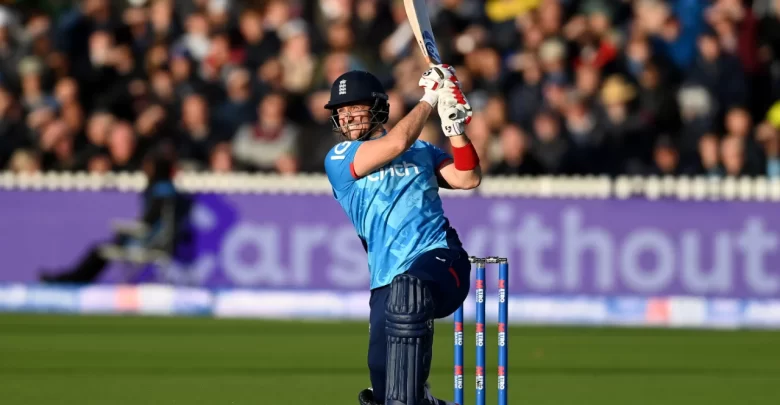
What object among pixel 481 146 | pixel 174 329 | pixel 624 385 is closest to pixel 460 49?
pixel 481 146

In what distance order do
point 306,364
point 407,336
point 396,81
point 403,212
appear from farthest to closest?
point 396,81 → point 306,364 → point 403,212 → point 407,336

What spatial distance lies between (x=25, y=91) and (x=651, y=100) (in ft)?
20.6

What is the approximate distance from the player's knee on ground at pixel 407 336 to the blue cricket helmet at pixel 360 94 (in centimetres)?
83

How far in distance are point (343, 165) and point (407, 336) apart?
82cm

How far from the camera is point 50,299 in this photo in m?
14.4

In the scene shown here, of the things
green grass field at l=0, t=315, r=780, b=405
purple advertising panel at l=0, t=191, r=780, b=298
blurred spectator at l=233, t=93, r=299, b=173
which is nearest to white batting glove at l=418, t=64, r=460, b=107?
green grass field at l=0, t=315, r=780, b=405

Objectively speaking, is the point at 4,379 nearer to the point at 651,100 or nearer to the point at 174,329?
the point at 174,329

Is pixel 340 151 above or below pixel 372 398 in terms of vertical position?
above

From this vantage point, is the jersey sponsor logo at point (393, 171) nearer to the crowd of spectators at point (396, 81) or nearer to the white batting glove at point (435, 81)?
the white batting glove at point (435, 81)

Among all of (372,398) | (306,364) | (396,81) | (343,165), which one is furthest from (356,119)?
(396,81)

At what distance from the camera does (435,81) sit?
615 cm

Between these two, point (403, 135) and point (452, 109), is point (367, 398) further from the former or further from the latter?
point (452, 109)

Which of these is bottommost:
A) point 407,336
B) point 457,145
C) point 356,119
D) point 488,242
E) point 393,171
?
point 407,336

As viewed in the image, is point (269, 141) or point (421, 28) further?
point (269, 141)
